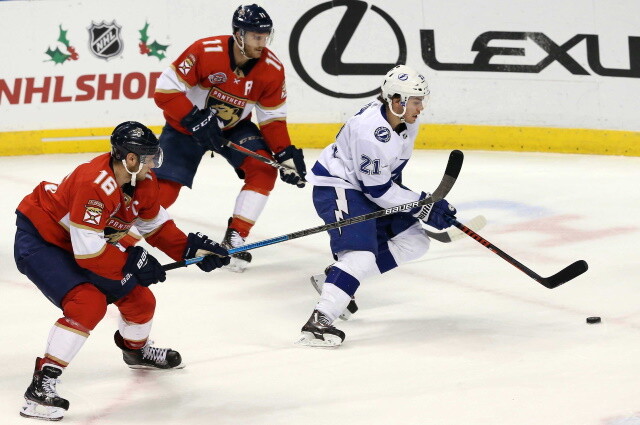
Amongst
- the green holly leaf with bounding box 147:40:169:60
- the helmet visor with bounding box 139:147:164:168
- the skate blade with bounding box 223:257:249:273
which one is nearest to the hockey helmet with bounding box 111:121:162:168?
the helmet visor with bounding box 139:147:164:168

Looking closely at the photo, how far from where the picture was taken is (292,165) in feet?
18.4

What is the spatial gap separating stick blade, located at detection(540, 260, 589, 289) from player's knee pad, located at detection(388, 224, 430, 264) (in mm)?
485

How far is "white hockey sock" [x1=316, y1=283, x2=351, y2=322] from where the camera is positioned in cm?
448

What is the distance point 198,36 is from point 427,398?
177 inches

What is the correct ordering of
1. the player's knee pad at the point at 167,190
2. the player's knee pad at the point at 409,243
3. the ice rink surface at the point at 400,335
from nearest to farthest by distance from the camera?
the ice rink surface at the point at 400,335
the player's knee pad at the point at 409,243
the player's knee pad at the point at 167,190

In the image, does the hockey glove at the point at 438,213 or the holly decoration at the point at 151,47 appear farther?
the holly decoration at the point at 151,47

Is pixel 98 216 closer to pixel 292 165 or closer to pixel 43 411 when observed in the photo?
pixel 43 411

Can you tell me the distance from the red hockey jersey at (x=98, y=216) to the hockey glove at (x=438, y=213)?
93 centimetres

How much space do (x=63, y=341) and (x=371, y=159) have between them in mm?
1340

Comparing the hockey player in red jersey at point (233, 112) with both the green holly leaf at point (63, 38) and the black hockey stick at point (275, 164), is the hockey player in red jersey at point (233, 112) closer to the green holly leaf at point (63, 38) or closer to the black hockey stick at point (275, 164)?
the black hockey stick at point (275, 164)

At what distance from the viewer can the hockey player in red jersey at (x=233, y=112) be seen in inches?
215

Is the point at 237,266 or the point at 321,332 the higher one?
the point at 321,332

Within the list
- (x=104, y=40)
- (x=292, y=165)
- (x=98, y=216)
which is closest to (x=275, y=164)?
(x=292, y=165)

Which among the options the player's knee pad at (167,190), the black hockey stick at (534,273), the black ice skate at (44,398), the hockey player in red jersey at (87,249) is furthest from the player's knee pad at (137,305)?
the player's knee pad at (167,190)
